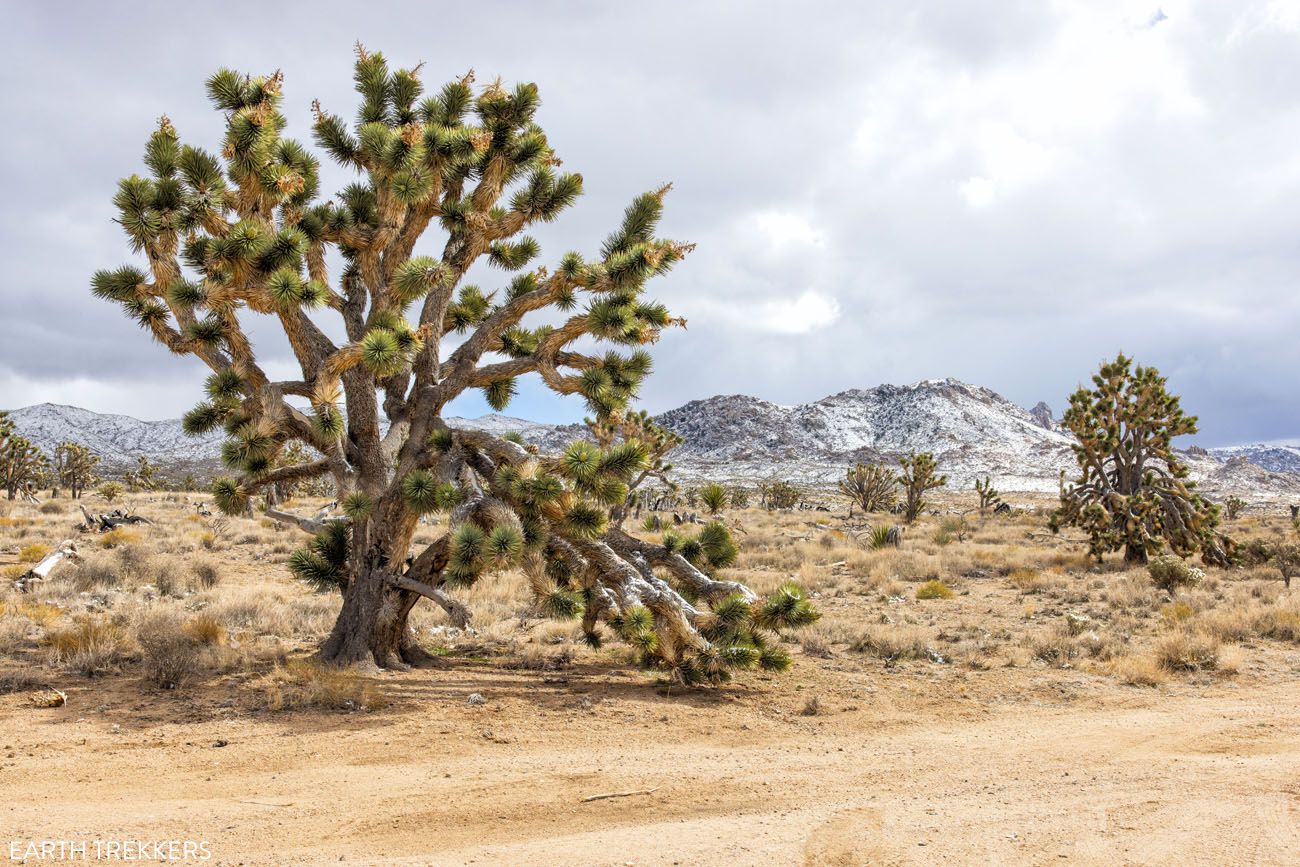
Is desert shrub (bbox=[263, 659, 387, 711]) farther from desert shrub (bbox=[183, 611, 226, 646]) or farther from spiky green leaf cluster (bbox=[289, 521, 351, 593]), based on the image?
desert shrub (bbox=[183, 611, 226, 646])

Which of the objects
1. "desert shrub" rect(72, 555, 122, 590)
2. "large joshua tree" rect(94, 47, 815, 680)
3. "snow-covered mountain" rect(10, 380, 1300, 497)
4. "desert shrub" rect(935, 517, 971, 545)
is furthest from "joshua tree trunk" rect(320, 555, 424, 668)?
"snow-covered mountain" rect(10, 380, 1300, 497)

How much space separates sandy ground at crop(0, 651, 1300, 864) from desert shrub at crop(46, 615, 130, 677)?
785 mm

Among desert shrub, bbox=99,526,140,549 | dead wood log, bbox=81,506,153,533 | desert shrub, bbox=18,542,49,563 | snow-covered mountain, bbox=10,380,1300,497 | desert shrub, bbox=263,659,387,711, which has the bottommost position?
desert shrub, bbox=263,659,387,711

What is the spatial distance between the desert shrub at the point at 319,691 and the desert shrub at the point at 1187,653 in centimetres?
875

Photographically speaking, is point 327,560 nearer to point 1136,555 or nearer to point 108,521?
point 108,521

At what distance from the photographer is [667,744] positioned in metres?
6.34

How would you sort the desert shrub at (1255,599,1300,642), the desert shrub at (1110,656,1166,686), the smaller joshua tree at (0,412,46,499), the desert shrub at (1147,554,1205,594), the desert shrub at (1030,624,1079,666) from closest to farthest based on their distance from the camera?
the desert shrub at (1110,656,1166,686)
the desert shrub at (1030,624,1079,666)
the desert shrub at (1255,599,1300,642)
the desert shrub at (1147,554,1205,594)
the smaller joshua tree at (0,412,46,499)

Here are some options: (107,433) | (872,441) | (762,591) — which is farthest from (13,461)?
(107,433)

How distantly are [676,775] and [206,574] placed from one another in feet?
39.9

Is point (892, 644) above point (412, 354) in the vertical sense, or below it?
below

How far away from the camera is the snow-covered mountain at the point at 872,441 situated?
336 feet

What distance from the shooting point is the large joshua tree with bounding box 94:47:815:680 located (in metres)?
7.71

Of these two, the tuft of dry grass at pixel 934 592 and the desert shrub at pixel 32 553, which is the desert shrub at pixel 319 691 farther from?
the desert shrub at pixel 32 553

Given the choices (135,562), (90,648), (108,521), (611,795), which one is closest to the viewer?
(611,795)
